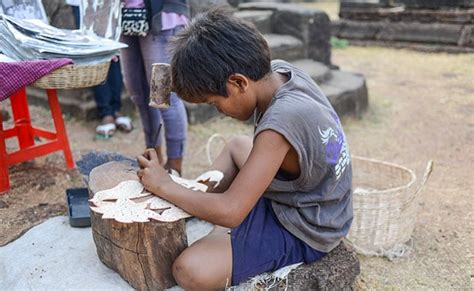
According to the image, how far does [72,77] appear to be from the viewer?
2.49 metres

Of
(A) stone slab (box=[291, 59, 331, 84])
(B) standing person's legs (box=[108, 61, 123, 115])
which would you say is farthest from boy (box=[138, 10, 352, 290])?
(A) stone slab (box=[291, 59, 331, 84])

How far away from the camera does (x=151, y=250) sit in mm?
1839

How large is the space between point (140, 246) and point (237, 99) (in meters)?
0.62

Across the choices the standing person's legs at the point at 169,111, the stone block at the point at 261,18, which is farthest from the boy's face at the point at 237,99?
the stone block at the point at 261,18

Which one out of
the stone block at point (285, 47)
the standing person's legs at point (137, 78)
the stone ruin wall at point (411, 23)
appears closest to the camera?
the standing person's legs at point (137, 78)

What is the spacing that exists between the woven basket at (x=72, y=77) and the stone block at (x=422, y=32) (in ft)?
19.3

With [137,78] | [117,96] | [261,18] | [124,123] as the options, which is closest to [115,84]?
[117,96]

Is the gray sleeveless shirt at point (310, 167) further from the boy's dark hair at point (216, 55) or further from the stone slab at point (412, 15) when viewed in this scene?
the stone slab at point (412, 15)

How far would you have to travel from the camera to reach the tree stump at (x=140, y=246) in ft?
5.94

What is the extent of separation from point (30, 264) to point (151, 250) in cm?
62

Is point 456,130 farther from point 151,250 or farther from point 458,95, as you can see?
point 151,250

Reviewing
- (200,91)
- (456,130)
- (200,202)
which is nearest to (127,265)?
(200,202)

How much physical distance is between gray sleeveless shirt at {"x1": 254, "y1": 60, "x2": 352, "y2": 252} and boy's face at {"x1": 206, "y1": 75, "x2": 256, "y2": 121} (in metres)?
0.06

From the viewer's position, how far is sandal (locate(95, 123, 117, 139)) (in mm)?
4059
